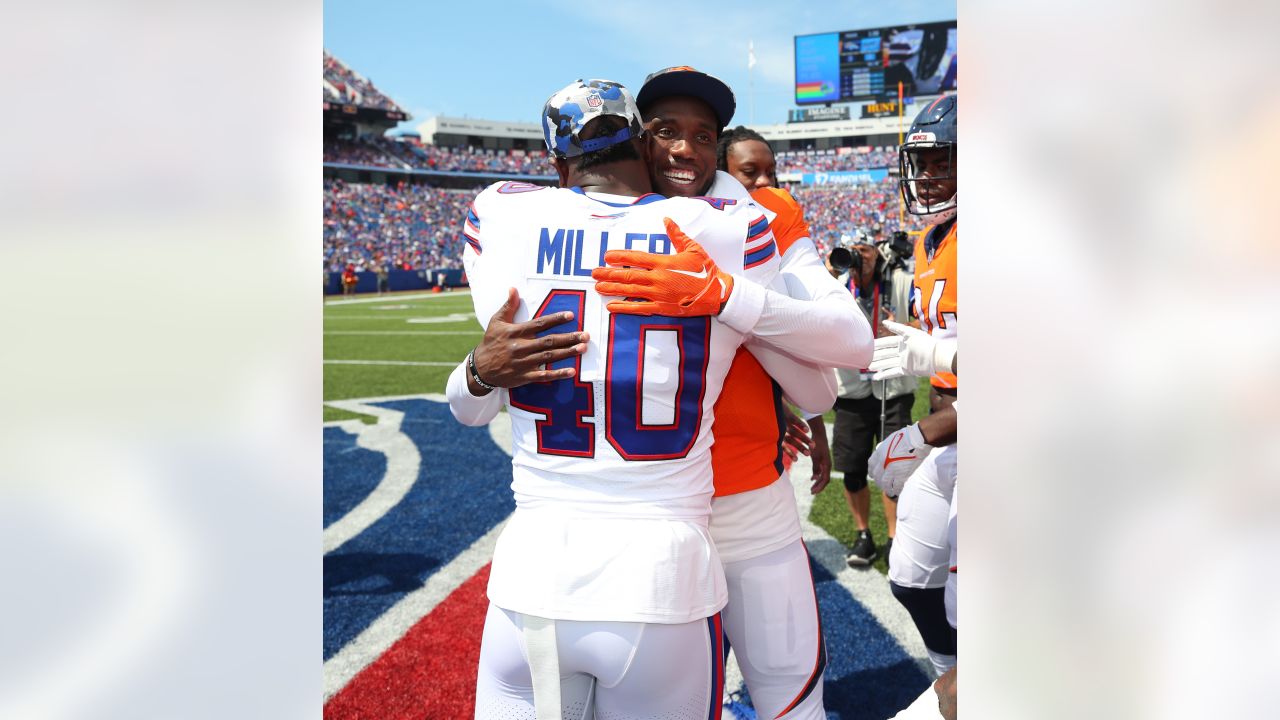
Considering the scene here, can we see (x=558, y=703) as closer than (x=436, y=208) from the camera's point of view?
Yes

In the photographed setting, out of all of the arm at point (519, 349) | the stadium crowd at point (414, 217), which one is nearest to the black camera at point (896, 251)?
the arm at point (519, 349)

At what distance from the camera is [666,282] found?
1450 mm

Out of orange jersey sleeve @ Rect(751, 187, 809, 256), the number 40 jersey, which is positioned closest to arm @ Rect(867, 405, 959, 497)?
orange jersey sleeve @ Rect(751, 187, 809, 256)

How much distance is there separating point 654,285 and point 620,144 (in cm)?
37

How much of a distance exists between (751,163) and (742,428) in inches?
65.2

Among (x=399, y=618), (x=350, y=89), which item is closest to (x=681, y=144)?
(x=399, y=618)

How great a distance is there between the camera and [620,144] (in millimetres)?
1636

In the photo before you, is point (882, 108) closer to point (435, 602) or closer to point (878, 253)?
point (878, 253)

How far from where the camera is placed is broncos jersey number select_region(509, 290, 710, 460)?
1472 millimetres

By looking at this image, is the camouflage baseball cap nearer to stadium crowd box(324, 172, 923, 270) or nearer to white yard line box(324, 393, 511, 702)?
white yard line box(324, 393, 511, 702)

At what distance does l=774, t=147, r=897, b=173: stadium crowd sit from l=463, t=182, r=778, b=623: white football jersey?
5249cm
